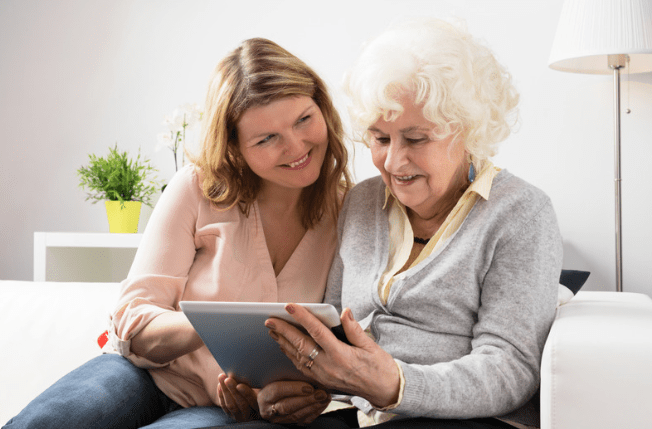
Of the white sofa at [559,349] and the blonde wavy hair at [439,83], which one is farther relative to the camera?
the blonde wavy hair at [439,83]

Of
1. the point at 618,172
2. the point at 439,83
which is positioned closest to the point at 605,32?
the point at 618,172

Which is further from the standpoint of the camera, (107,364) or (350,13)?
(350,13)

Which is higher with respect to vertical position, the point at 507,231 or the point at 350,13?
the point at 350,13

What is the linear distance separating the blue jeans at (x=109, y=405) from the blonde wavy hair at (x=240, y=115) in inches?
16.0

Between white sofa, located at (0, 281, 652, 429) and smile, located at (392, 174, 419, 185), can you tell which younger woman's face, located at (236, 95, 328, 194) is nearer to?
smile, located at (392, 174, 419, 185)

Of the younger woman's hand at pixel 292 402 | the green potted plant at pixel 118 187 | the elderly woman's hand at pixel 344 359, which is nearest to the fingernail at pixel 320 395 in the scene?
the younger woman's hand at pixel 292 402

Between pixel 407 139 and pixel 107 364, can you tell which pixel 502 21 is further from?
pixel 107 364

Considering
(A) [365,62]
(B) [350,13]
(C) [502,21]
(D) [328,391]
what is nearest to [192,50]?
(B) [350,13]

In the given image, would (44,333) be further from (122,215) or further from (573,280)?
(573,280)

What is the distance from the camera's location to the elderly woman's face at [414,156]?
3.74 ft

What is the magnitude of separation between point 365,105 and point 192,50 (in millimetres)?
2025

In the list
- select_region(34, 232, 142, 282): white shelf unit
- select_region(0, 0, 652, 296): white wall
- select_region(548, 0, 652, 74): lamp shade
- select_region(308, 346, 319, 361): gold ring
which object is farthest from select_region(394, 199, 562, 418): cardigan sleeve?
select_region(34, 232, 142, 282): white shelf unit

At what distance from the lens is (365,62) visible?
1.19m

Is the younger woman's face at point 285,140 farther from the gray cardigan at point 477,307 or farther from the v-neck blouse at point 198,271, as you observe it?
the gray cardigan at point 477,307
